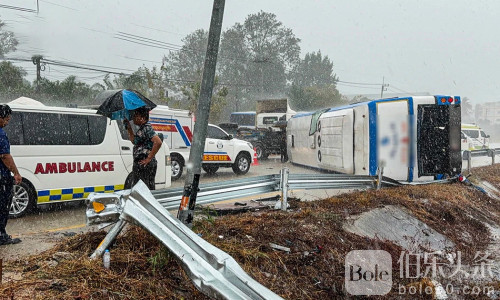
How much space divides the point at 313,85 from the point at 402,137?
4916 centimetres

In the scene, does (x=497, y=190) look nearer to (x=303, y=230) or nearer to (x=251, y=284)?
(x=303, y=230)

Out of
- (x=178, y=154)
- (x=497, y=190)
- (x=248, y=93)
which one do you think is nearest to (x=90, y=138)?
(x=178, y=154)

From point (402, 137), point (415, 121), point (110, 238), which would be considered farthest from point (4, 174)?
point (415, 121)

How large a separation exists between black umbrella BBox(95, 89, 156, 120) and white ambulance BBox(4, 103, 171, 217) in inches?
83.2

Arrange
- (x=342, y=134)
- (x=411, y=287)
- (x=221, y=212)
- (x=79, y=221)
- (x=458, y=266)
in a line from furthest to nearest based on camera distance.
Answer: (x=342, y=134), (x=79, y=221), (x=221, y=212), (x=458, y=266), (x=411, y=287)

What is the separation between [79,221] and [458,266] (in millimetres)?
5827

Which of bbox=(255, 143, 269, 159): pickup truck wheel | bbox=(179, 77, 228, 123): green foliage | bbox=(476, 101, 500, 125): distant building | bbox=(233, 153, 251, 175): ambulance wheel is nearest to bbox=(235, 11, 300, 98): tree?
bbox=(179, 77, 228, 123): green foliage

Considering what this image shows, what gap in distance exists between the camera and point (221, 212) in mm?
5688

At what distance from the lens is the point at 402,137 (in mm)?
8195

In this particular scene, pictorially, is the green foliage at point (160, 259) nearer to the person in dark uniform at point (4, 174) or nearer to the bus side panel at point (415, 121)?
the person in dark uniform at point (4, 174)

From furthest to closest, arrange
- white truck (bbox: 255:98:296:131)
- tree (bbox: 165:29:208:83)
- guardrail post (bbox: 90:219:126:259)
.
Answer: tree (bbox: 165:29:208:83)
white truck (bbox: 255:98:296:131)
guardrail post (bbox: 90:219:126:259)

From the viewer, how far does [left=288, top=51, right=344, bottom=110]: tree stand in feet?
149

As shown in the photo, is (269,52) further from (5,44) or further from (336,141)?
(336,141)

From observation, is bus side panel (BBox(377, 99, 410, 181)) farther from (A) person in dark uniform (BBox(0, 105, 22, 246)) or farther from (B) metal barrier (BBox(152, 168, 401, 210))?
(A) person in dark uniform (BBox(0, 105, 22, 246))
